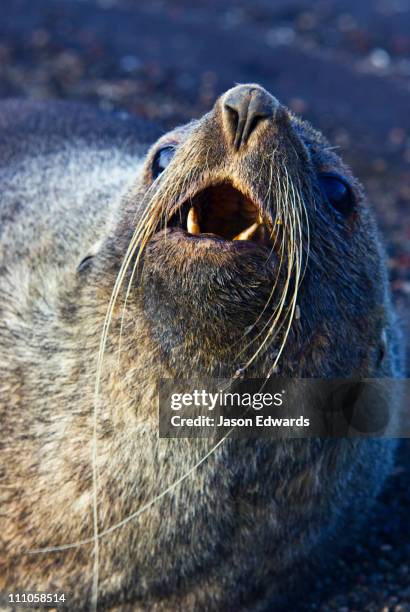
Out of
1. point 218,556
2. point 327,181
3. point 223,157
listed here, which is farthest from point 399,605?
point 223,157

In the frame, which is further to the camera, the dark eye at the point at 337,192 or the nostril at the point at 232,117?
the dark eye at the point at 337,192

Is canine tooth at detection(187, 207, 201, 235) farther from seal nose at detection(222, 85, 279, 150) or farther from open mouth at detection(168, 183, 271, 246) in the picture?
seal nose at detection(222, 85, 279, 150)

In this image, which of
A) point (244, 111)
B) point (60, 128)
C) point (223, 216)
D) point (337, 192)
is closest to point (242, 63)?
point (60, 128)

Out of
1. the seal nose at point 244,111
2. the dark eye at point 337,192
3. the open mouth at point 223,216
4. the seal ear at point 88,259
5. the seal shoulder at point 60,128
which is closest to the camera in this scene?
the seal nose at point 244,111

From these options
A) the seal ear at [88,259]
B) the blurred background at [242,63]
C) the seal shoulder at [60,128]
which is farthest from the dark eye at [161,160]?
the blurred background at [242,63]

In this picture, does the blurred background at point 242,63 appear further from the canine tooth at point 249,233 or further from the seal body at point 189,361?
the canine tooth at point 249,233

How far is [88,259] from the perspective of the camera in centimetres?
399

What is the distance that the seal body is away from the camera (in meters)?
3.22

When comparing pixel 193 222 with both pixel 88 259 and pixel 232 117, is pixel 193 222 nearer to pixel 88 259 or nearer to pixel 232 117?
pixel 232 117

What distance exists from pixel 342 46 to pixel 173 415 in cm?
939

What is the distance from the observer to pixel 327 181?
12.2 ft

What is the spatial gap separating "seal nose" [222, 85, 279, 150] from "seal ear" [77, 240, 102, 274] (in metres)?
1.01

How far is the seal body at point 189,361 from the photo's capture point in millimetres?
3219

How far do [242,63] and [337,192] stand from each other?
290 inches
